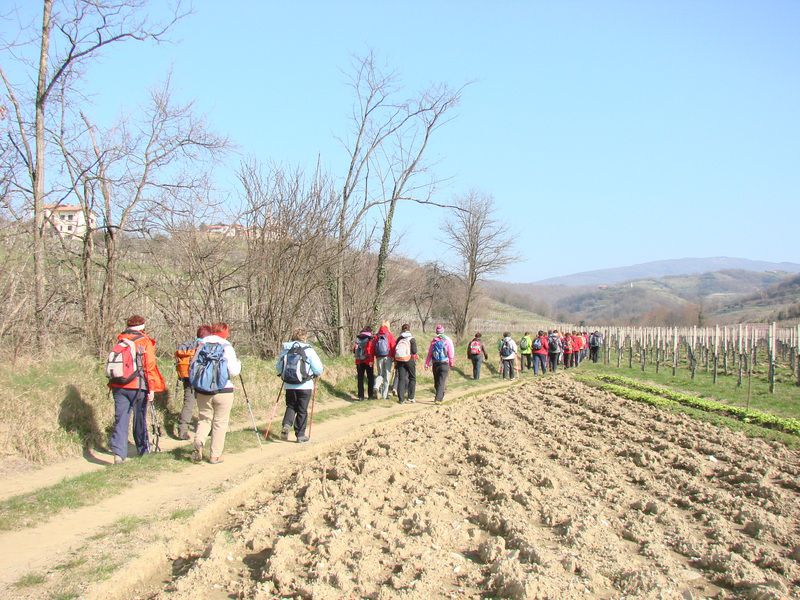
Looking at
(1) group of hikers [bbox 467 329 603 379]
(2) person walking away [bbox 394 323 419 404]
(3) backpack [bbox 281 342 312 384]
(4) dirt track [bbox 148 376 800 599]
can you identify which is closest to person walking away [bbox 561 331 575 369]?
(1) group of hikers [bbox 467 329 603 379]

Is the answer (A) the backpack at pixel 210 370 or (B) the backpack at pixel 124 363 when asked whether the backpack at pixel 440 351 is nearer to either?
(A) the backpack at pixel 210 370

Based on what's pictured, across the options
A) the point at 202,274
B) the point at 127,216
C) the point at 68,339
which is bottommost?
the point at 68,339

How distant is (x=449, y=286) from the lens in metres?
55.7

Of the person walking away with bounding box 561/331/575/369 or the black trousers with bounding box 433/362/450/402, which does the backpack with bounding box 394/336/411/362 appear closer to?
the black trousers with bounding box 433/362/450/402

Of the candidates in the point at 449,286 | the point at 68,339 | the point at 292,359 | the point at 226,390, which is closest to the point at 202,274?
the point at 68,339

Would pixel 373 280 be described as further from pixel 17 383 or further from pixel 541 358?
pixel 17 383

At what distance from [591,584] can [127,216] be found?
1201cm

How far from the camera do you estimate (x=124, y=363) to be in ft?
28.8

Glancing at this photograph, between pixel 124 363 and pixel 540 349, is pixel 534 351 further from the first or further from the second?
pixel 124 363

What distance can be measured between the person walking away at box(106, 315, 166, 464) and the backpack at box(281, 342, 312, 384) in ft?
6.44

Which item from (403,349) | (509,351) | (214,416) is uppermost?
(403,349)

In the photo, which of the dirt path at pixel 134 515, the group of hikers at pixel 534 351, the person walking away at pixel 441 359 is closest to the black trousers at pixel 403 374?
the person walking away at pixel 441 359

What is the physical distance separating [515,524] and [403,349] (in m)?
9.47

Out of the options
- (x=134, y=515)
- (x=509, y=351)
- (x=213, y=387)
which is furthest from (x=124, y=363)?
(x=509, y=351)
